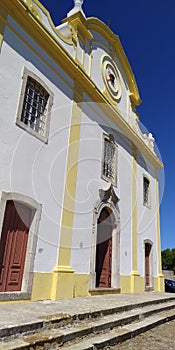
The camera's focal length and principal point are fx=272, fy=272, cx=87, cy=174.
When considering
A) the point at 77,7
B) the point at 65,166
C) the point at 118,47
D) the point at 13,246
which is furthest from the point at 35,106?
the point at 118,47

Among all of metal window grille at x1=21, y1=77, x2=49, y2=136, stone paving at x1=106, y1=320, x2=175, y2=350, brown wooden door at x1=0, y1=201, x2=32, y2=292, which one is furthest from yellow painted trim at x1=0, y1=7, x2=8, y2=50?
stone paving at x1=106, y1=320, x2=175, y2=350

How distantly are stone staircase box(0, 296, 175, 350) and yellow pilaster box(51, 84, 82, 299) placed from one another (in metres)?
1.44

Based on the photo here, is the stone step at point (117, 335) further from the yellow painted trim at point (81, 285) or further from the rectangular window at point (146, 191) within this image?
the rectangular window at point (146, 191)

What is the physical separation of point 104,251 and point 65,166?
10.9ft

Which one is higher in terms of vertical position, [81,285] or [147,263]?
[147,263]

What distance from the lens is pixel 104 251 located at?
8.63 m

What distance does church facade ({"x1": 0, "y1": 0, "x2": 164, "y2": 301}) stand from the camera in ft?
17.9

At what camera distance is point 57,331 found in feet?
11.6

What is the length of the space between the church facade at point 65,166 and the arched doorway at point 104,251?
3 centimetres

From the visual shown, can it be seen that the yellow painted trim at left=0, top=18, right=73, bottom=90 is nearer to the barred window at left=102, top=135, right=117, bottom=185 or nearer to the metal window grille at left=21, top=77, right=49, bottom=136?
the metal window grille at left=21, top=77, right=49, bottom=136

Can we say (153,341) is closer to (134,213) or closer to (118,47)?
(134,213)

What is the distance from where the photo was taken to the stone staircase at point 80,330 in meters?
3.03

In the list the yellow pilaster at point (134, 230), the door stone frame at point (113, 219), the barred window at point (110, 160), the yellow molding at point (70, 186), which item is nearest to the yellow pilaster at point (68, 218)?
the yellow molding at point (70, 186)

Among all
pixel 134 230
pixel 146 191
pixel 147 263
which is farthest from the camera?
pixel 146 191
